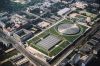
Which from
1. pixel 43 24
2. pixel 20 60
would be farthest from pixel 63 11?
pixel 20 60

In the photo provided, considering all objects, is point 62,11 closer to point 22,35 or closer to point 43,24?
point 43,24

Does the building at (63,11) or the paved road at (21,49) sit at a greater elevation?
the building at (63,11)

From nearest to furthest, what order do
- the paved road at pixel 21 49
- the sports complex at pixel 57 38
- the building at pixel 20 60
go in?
the paved road at pixel 21 49 → the building at pixel 20 60 → the sports complex at pixel 57 38

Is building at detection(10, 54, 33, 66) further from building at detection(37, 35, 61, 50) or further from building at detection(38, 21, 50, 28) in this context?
building at detection(38, 21, 50, 28)

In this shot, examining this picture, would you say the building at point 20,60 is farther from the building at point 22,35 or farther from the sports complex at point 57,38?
the building at point 22,35

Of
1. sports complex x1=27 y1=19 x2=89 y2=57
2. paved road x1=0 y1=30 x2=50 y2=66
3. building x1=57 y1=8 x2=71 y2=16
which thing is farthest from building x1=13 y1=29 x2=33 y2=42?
building x1=57 y1=8 x2=71 y2=16

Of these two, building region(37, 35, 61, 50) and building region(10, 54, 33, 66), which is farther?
building region(37, 35, 61, 50)

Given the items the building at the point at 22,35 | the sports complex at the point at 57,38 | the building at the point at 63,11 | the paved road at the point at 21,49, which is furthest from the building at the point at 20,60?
the building at the point at 63,11

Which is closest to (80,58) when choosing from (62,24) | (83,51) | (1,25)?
(83,51)

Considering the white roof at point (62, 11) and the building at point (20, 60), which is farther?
the white roof at point (62, 11)

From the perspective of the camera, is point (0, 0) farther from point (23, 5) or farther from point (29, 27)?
point (29, 27)
